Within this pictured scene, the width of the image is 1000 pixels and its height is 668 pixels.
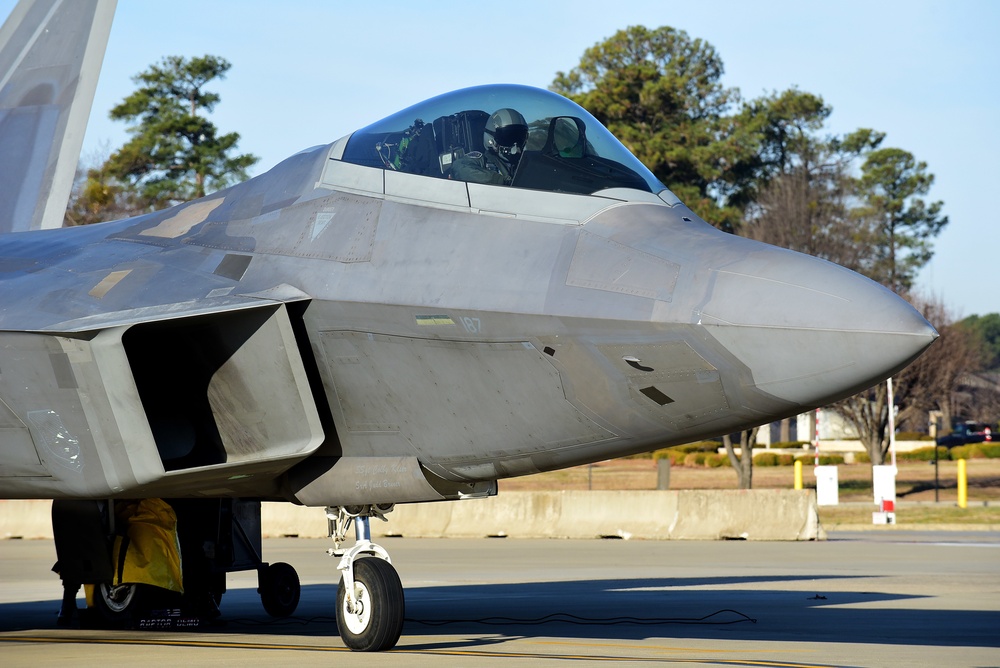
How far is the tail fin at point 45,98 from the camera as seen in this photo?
14.5 meters

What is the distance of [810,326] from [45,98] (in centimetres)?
1232

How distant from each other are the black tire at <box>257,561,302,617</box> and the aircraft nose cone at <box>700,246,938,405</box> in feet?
20.5

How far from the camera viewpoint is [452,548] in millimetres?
20484

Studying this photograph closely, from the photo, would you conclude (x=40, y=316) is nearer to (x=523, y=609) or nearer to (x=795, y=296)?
(x=795, y=296)

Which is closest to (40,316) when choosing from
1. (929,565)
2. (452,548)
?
(929,565)

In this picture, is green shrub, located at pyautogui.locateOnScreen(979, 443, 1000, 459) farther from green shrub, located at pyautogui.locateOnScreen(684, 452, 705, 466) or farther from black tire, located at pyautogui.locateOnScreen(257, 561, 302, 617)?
black tire, located at pyautogui.locateOnScreen(257, 561, 302, 617)

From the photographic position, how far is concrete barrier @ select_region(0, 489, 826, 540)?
20.3 meters

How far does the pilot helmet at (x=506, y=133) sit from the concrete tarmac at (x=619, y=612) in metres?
2.85

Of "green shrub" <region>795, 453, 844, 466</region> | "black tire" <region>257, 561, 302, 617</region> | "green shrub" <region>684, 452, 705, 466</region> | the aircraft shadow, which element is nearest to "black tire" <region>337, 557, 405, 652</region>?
the aircraft shadow

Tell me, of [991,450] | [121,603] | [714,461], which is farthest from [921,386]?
[121,603]

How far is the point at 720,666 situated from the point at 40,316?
437cm

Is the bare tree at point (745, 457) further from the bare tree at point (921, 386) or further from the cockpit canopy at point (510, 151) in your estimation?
the cockpit canopy at point (510, 151)

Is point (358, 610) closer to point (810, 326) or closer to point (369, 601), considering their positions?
point (369, 601)

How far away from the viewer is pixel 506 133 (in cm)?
687
